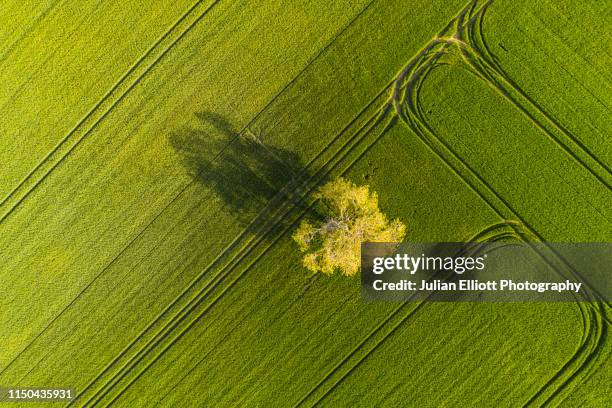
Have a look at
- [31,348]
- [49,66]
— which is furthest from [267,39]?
[31,348]

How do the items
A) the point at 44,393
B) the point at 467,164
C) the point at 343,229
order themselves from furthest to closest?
1. the point at 44,393
2. the point at 467,164
3. the point at 343,229

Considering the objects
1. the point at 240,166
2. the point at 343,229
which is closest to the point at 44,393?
the point at 240,166

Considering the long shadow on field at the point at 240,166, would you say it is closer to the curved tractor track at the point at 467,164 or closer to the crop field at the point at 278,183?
the crop field at the point at 278,183

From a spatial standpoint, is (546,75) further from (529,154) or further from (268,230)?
(268,230)

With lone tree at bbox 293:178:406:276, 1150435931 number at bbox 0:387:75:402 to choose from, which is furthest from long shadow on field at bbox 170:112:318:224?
1150435931 number at bbox 0:387:75:402

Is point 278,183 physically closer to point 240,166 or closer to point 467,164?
point 240,166

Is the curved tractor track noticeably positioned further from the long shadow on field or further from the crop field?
the long shadow on field
